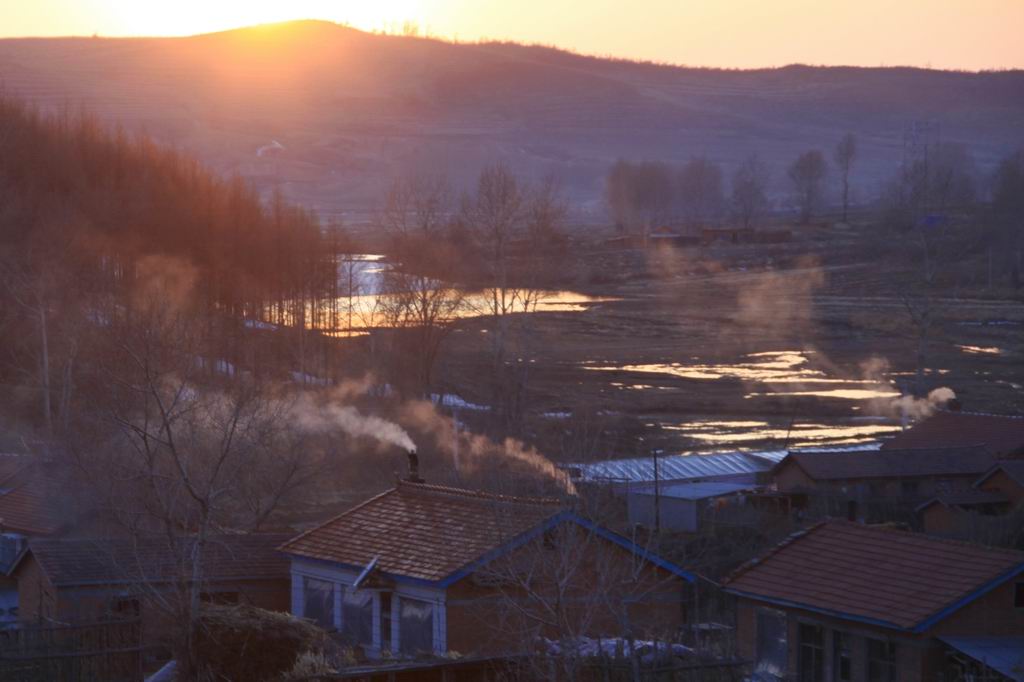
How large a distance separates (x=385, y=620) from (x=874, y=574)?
4509 millimetres

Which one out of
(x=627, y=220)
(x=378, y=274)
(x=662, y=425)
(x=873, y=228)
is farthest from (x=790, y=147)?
(x=662, y=425)

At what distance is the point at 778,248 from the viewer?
7744 centimetres

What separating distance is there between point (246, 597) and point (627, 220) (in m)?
84.6

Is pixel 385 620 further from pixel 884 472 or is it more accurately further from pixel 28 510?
Answer: pixel 884 472

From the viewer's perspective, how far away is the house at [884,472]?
25469 mm

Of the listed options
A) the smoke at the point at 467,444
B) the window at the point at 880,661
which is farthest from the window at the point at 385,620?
the smoke at the point at 467,444

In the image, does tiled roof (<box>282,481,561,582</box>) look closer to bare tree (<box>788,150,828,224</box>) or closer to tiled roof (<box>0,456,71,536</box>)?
tiled roof (<box>0,456,71,536</box>)

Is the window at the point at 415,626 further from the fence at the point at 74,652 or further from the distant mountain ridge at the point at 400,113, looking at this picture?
the distant mountain ridge at the point at 400,113

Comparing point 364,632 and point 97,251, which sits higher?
point 97,251

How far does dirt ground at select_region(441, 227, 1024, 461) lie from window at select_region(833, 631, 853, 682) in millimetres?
7758

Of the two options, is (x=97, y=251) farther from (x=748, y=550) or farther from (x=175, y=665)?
(x=175, y=665)

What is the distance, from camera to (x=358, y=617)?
13.7 m

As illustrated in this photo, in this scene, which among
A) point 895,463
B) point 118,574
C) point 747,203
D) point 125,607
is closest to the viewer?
point 118,574

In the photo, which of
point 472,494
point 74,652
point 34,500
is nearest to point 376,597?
point 472,494
